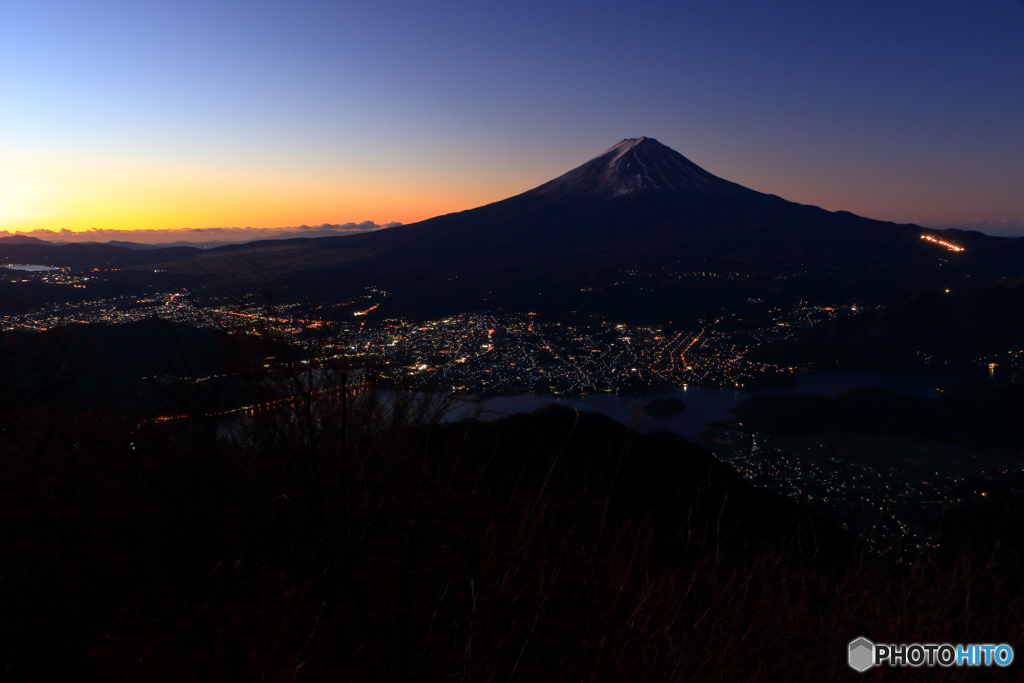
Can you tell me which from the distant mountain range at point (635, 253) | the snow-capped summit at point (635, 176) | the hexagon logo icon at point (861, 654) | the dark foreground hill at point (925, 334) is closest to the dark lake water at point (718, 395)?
the dark foreground hill at point (925, 334)

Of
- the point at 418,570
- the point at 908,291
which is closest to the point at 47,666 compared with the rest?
the point at 418,570

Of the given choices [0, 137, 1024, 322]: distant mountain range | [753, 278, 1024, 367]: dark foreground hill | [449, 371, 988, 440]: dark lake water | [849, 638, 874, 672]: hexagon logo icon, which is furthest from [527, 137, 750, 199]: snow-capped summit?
[849, 638, 874, 672]: hexagon logo icon

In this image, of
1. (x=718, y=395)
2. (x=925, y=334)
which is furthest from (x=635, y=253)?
(x=718, y=395)

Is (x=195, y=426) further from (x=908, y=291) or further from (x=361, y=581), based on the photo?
(x=908, y=291)

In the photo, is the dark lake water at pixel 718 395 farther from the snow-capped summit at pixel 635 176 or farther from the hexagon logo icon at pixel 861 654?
the snow-capped summit at pixel 635 176

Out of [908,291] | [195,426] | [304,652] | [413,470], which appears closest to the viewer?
[304,652]

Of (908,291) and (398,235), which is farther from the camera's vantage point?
(398,235)
